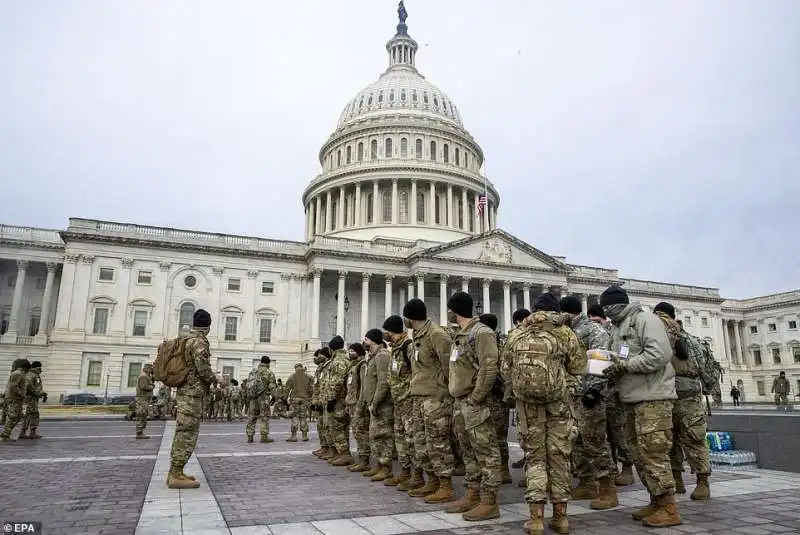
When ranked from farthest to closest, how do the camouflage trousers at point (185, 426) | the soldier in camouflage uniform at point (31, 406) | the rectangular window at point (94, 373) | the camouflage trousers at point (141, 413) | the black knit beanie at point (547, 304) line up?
the rectangular window at point (94, 373)
the camouflage trousers at point (141, 413)
the soldier in camouflage uniform at point (31, 406)
the camouflage trousers at point (185, 426)
the black knit beanie at point (547, 304)

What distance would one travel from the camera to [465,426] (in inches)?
263

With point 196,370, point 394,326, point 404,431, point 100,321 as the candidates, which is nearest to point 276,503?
point 404,431

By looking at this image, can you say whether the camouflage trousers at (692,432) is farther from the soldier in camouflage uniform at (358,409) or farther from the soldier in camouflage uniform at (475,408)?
the soldier in camouflage uniform at (358,409)

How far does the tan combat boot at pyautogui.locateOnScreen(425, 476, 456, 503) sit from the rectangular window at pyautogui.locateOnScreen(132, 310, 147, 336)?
41996 mm

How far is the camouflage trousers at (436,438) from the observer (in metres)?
7.21

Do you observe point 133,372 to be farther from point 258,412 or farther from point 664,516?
point 664,516

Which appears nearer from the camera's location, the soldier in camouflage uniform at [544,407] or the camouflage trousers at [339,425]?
the soldier in camouflage uniform at [544,407]

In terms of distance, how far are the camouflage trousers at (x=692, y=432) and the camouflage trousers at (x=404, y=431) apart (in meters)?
3.66

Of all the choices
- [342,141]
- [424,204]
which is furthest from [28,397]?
[342,141]

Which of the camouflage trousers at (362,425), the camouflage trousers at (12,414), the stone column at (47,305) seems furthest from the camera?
the stone column at (47,305)

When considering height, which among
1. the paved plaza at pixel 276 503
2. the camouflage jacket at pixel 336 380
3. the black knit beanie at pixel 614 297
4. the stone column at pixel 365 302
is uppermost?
the stone column at pixel 365 302

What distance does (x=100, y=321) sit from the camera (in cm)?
4272

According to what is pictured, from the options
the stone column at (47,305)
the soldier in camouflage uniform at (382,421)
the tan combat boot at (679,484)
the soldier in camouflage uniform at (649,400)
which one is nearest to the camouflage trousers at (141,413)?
the soldier in camouflage uniform at (382,421)

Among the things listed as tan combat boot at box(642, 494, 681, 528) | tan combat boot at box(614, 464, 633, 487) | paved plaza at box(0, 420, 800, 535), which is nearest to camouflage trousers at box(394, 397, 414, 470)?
paved plaza at box(0, 420, 800, 535)
